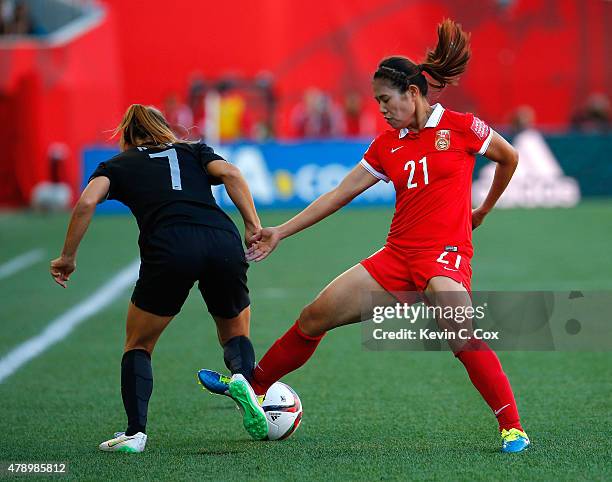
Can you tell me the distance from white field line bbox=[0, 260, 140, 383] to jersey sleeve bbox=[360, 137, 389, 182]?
328 centimetres

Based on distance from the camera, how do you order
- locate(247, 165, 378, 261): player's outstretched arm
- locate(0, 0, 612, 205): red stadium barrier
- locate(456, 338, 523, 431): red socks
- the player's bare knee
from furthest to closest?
1. locate(0, 0, 612, 205): red stadium barrier
2. locate(247, 165, 378, 261): player's outstretched arm
3. the player's bare knee
4. locate(456, 338, 523, 431): red socks

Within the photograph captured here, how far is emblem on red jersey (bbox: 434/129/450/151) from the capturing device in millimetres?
5781

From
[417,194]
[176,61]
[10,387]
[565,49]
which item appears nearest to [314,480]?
[417,194]

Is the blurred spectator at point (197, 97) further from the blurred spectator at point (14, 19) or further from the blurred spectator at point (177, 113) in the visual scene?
the blurred spectator at point (14, 19)

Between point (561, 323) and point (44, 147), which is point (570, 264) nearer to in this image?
point (561, 323)

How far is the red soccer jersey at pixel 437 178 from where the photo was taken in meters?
5.76

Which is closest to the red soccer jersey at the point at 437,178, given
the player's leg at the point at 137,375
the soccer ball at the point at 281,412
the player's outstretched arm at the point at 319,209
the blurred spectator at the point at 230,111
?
the player's outstretched arm at the point at 319,209

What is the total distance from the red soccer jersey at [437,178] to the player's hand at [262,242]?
69 centimetres

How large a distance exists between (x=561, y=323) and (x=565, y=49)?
91.3 ft

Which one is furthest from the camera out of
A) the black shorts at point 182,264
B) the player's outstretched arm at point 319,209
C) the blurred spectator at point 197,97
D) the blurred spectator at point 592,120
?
the blurred spectator at point 197,97

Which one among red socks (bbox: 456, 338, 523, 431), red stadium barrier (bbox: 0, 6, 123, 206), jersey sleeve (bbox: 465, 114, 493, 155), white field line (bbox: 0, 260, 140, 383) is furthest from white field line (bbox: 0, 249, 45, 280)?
red socks (bbox: 456, 338, 523, 431)

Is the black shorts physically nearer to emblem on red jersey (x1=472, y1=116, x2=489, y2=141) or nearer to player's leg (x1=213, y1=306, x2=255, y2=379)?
player's leg (x1=213, y1=306, x2=255, y2=379)

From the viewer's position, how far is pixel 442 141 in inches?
228

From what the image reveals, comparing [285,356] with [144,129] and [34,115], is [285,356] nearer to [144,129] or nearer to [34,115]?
[144,129]
